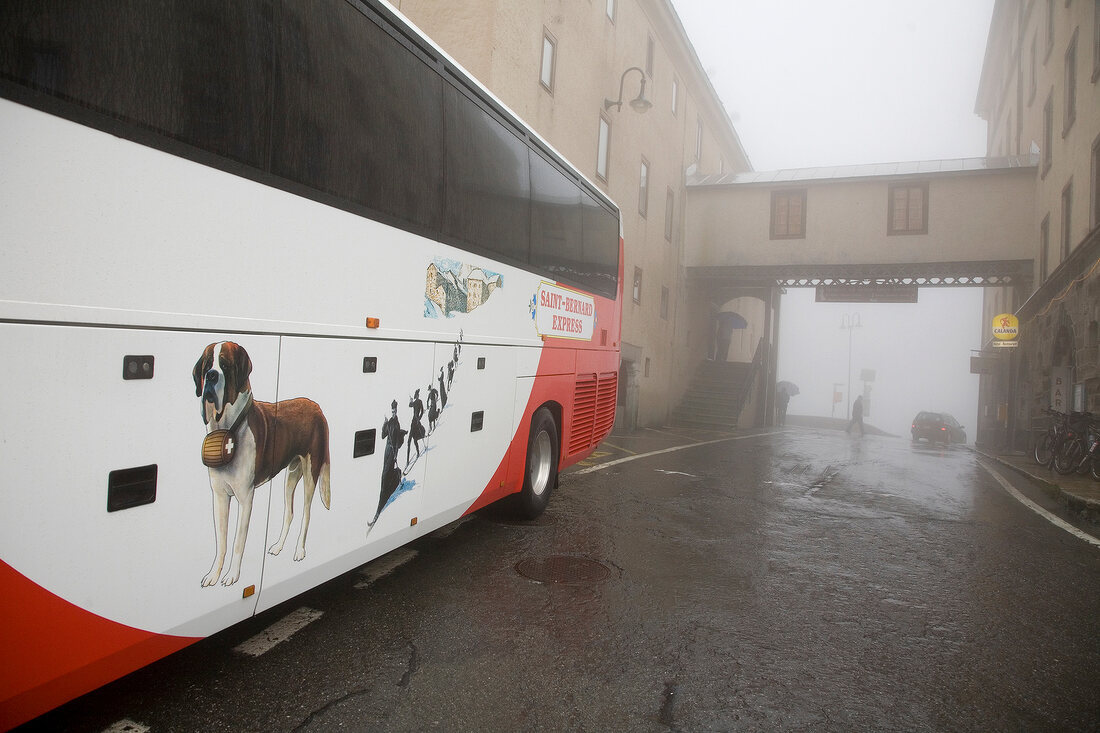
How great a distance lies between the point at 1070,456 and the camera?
40.7 ft

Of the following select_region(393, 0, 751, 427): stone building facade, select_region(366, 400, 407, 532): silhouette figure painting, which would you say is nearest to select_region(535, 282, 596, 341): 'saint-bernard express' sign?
select_region(366, 400, 407, 532): silhouette figure painting

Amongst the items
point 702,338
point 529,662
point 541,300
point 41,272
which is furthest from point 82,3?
point 702,338

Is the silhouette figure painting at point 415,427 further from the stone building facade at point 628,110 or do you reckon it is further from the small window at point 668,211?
the small window at point 668,211

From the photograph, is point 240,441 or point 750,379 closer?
point 240,441

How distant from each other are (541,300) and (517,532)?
211 centimetres

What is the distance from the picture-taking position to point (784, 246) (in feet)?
80.6

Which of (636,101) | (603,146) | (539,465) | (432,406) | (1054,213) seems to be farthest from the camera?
(1054,213)

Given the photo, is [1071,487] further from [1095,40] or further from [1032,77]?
[1032,77]

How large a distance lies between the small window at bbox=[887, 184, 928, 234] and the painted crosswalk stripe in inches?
903

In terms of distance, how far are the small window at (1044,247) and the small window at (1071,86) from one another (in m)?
3.00

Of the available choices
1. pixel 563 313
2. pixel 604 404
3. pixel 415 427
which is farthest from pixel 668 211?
pixel 415 427

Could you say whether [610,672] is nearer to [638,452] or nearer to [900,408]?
[638,452]

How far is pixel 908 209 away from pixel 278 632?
24675 mm

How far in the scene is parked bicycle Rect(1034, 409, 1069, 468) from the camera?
13102mm
